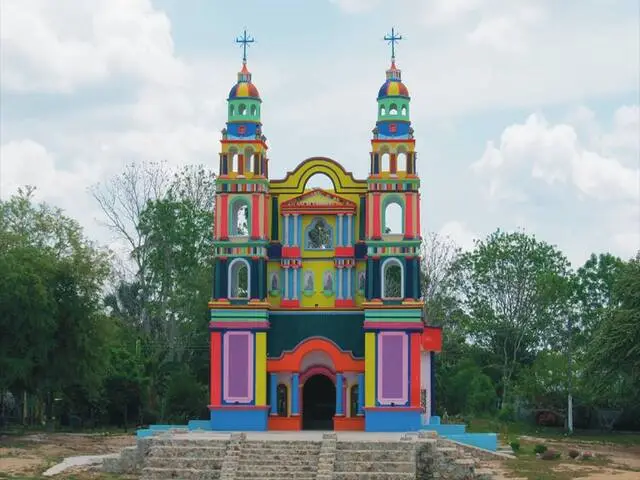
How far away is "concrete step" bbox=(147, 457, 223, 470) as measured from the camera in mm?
33188

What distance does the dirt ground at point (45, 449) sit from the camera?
34.0 metres

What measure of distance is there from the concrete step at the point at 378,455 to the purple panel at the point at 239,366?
7791mm

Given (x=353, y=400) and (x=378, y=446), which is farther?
(x=353, y=400)

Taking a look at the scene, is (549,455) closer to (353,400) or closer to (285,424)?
(353,400)

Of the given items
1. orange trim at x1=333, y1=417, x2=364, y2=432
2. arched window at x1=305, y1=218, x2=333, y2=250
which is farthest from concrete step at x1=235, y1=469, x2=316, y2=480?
arched window at x1=305, y1=218, x2=333, y2=250

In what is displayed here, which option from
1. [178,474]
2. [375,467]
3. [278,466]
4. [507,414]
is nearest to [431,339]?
[375,467]

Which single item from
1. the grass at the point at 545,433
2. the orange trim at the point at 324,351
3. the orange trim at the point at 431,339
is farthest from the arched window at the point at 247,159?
the grass at the point at 545,433

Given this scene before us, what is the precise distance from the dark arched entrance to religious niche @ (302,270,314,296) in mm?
2842

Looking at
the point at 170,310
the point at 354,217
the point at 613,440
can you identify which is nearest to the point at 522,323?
the point at 613,440

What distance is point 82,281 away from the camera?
45.0 metres

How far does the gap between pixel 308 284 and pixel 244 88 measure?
7.07 meters

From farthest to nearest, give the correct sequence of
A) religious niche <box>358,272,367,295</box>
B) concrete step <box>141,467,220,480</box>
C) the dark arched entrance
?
the dark arched entrance → religious niche <box>358,272,367,295</box> → concrete step <box>141,467,220,480</box>

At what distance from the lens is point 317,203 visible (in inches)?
1644

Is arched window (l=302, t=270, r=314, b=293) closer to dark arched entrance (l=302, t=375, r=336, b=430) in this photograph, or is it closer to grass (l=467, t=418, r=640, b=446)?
dark arched entrance (l=302, t=375, r=336, b=430)
